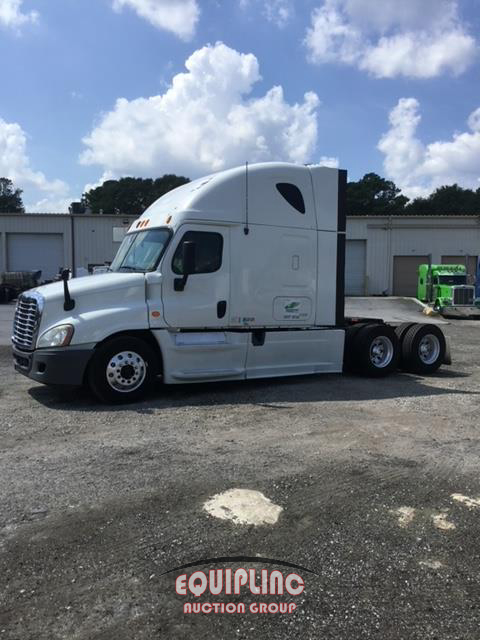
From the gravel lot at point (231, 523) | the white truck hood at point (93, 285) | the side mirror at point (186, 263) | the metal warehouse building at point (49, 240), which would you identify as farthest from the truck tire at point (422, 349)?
the metal warehouse building at point (49, 240)

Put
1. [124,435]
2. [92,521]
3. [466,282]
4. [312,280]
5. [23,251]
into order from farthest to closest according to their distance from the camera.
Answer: [23,251] → [466,282] → [312,280] → [124,435] → [92,521]

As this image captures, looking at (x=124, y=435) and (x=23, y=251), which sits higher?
(x=23, y=251)

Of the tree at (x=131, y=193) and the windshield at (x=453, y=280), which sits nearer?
the windshield at (x=453, y=280)

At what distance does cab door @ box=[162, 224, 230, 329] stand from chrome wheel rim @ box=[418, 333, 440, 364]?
169 inches

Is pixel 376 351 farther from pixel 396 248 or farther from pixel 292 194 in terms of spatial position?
pixel 396 248

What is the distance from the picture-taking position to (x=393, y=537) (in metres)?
3.78

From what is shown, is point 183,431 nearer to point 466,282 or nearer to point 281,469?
point 281,469

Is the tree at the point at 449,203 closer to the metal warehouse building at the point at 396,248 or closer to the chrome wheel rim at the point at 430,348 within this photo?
the metal warehouse building at the point at 396,248

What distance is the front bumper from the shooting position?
7223 millimetres

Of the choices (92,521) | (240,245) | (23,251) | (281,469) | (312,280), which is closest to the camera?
(92,521)

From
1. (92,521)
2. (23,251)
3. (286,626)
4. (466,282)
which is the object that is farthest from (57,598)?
(23,251)

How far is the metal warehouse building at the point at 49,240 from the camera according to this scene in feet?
135

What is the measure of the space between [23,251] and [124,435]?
3883 cm

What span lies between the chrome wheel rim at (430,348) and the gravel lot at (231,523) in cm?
291
